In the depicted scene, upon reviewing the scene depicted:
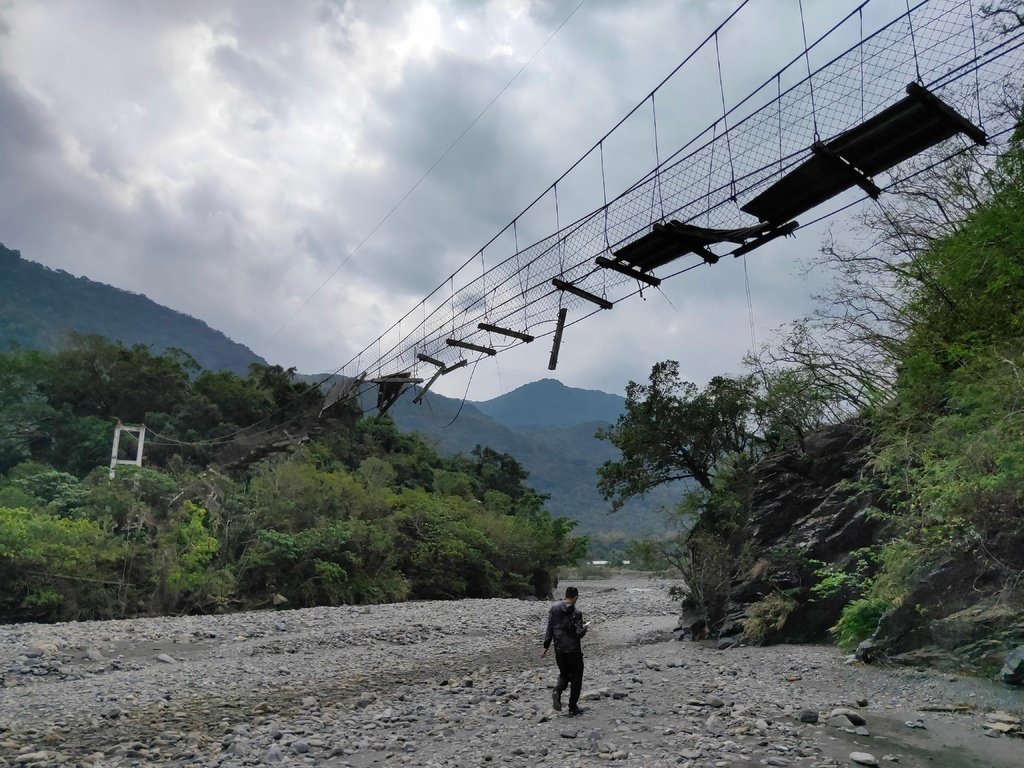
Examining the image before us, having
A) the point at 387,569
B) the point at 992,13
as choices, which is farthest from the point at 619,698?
the point at 387,569

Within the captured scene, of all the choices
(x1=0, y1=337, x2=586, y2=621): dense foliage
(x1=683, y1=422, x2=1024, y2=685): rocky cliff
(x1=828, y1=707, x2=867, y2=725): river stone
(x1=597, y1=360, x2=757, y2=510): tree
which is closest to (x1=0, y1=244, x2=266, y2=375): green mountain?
(x1=0, y1=337, x2=586, y2=621): dense foliage

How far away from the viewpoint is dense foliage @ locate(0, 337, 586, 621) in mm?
20375

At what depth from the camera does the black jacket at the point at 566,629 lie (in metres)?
8.38

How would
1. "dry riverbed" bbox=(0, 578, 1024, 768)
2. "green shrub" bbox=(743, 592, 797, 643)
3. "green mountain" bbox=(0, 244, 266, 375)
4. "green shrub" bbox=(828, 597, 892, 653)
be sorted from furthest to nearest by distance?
1. "green mountain" bbox=(0, 244, 266, 375)
2. "green shrub" bbox=(743, 592, 797, 643)
3. "green shrub" bbox=(828, 597, 892, 653)
4. "dry riverbed" bbox=(0, 578, 1024, 768)

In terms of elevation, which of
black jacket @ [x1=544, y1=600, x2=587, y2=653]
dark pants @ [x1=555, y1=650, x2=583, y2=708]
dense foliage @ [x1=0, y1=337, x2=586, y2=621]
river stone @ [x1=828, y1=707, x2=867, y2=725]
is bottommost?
river stone @ [x1=828, y1=707, x2=867, y2=725]

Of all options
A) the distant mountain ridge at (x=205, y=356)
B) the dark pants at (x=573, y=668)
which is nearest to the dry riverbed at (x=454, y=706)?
the dark pants at (x=573, y=668)

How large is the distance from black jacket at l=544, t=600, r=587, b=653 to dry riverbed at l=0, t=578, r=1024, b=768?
2.76 ft

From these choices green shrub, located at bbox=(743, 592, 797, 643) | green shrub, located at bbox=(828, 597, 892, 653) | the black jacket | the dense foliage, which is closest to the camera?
the black jacket

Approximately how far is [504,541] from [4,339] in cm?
10482

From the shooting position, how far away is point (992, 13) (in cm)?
963

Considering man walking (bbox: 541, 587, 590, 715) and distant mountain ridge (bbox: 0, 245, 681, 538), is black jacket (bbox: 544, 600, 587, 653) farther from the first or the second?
distant mountain ridge (bbox: 0, 245, 681, 538)

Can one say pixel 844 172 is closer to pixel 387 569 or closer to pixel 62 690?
pixel 62 690

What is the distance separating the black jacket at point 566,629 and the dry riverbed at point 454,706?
2.76 ft

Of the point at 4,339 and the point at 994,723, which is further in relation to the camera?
the point at 4,339
